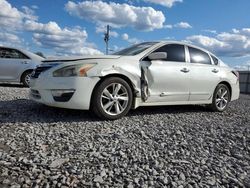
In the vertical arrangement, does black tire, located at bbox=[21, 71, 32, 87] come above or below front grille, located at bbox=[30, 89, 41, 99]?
above

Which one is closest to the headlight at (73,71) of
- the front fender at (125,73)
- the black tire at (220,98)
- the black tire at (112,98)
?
the front fender at (125,73)

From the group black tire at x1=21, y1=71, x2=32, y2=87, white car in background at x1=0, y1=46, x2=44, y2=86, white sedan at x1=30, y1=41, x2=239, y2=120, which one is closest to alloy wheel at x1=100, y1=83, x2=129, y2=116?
white sedan at x1=30, y1=41, x2=239, y2=120

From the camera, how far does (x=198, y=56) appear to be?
22.6ft


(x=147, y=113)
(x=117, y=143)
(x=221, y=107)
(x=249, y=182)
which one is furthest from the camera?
(x=221, y=107)

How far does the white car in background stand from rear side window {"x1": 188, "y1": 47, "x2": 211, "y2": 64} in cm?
598

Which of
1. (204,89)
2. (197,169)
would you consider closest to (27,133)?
(197,169)

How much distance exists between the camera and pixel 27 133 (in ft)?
13.8

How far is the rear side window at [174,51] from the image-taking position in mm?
6291

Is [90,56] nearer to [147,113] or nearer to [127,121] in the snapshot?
[127,121]

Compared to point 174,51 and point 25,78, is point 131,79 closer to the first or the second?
point 174,51

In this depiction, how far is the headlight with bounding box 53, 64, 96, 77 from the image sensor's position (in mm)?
5109

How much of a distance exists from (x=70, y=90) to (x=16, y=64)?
6545 millimetres

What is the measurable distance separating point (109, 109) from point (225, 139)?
6.29 ft

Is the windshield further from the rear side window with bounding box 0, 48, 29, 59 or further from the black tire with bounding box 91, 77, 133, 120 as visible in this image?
the rear side window with bounding box 0, 48, 29, 59
